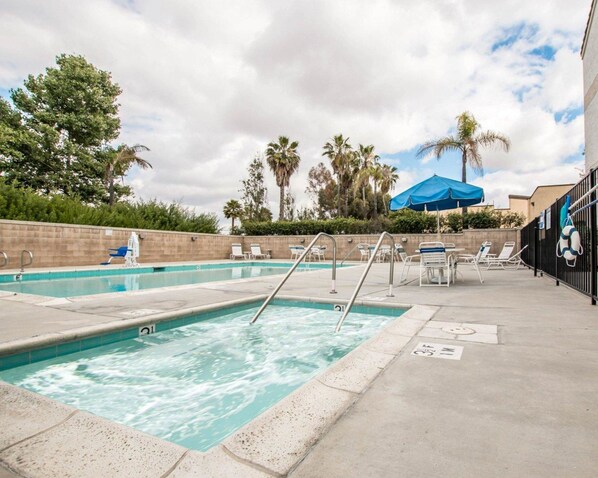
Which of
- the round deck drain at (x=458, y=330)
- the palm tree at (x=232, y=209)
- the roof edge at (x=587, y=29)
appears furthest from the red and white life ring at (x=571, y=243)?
the palm tree at (x=232, y=209)

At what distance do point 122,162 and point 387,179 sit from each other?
21.8 metres

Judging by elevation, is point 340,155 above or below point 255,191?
above

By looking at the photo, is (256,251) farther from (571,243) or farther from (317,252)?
(571,243)

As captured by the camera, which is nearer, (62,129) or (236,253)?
(236,253)

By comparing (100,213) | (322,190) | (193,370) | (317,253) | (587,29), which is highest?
(587,29)

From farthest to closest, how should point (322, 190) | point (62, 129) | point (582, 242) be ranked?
1. point (322, 190)
2. point (62, 129)
3. point (582, 242)

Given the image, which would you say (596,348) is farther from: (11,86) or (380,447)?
(11,86)

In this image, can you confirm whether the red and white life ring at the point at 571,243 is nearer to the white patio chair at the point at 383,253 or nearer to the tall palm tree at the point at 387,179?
the white patio chair at the point at 383,253

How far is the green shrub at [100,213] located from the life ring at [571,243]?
14.0 meters

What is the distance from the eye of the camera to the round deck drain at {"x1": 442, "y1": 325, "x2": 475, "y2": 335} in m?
2.92

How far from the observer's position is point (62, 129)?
805 inches

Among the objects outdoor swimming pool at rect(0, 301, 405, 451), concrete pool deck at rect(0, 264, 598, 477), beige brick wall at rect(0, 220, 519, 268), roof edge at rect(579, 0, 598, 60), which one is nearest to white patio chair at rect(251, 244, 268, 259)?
beige brick wall at rect(0, 220, 519, 268)

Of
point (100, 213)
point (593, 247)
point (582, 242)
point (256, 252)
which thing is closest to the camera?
point (593, 247)

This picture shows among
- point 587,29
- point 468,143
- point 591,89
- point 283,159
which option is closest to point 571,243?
point 591,89
